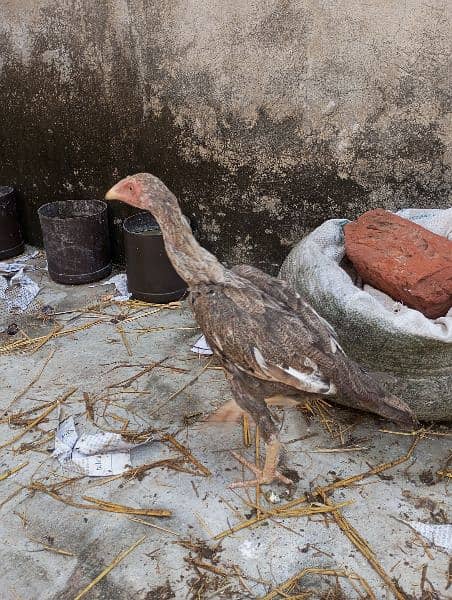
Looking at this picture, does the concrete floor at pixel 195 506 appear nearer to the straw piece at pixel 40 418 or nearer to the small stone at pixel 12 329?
the straw piece at pixel 40 418

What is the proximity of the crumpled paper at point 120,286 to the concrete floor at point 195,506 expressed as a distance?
37.8 inches

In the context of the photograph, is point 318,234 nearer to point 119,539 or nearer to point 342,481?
point 342,481

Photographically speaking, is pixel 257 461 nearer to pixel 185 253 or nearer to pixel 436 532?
pixel 436 532

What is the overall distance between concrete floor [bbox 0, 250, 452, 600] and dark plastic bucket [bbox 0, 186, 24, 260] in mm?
1915

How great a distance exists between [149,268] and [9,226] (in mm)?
1655

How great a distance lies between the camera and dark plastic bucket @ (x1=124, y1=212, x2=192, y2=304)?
4418mm

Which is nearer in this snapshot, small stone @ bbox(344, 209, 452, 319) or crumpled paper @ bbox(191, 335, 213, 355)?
small stone @ bbox(344, 209, 452, 319)

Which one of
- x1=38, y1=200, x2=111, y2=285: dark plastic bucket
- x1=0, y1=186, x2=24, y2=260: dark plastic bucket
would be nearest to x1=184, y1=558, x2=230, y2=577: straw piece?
x1=38, y1=200, x2=111, y2=285: dark plastic bucket

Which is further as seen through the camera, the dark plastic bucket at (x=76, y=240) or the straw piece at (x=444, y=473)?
the dark plastic bucket at (x=76, y=240)

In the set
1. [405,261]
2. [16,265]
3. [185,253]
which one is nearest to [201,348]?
[185,253]

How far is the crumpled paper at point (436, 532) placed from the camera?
8.33ft

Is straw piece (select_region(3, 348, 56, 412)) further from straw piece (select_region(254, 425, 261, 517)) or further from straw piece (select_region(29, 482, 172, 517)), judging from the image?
straw piece (select_region(254, 425, 261, 517))

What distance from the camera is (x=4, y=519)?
2.72 metres

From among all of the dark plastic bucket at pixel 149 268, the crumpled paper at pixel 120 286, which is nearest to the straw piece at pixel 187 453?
the dark plastic bucket at pixel 149 268
